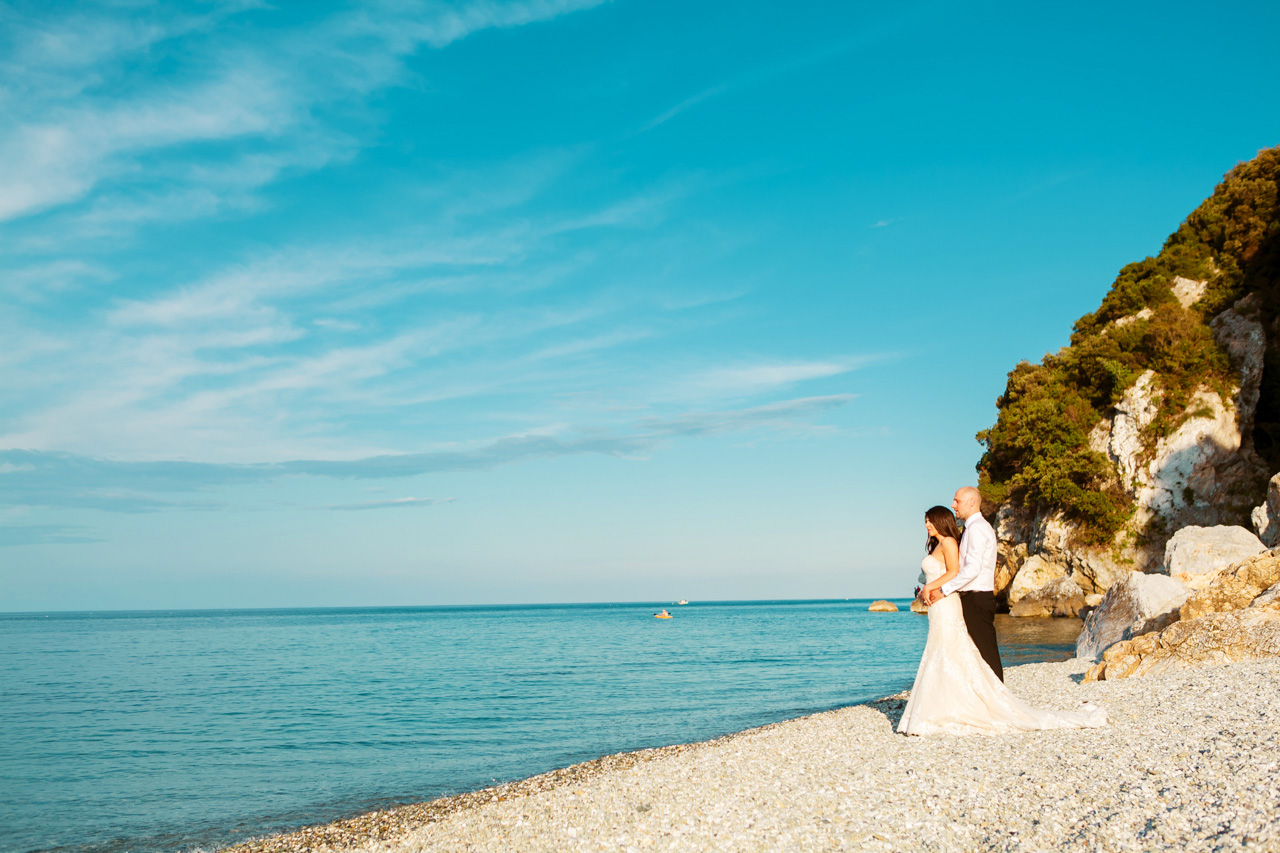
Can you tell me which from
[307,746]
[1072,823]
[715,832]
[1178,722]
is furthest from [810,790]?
[307,746]

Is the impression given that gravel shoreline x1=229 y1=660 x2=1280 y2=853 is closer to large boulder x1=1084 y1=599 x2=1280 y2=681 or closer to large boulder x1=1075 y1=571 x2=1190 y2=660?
large boulder x1=1084 y1=599 x2=1280 y2=681

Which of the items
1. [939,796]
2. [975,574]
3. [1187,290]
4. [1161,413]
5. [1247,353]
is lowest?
[939,796]

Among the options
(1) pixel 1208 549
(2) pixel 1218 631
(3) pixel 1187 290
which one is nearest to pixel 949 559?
(2) pixel 1218 631

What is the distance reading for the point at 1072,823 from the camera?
633 centimetres

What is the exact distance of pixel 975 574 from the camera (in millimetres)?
10172

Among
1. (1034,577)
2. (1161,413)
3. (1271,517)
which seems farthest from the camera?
(1034,577)

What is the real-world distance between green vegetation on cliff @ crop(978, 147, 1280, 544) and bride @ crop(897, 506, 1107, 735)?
141 feet

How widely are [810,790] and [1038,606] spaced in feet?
162

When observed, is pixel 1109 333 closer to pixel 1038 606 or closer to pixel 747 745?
pixel 1038 606

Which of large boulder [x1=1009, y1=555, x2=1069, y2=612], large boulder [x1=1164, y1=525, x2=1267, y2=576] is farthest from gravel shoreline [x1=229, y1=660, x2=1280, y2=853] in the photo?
large boulder [x1=1009, y1=555, x2=1069, y2=612]

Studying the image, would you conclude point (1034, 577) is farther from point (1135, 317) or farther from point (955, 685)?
point (955, 685)

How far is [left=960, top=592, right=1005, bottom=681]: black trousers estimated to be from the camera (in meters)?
10.6

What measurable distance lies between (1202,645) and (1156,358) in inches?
1571

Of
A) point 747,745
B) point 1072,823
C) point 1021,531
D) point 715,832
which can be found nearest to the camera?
point 1072,823
